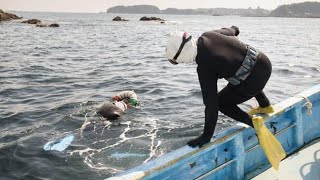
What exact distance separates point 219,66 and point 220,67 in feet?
0.08

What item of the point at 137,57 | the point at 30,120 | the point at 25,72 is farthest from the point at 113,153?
the point at 137,57

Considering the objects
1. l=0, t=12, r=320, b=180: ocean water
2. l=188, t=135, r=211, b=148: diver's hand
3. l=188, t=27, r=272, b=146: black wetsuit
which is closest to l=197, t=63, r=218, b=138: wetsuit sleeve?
l=188, t=27, r=272, b=146: black wetsuit

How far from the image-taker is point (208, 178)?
15.1 feet

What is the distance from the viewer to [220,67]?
4.26 metres

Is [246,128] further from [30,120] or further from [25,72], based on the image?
[25,72]

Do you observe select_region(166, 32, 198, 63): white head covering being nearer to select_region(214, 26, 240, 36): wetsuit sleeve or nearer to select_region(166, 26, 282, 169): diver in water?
select_region(166, 26, 282, 169): diver in water

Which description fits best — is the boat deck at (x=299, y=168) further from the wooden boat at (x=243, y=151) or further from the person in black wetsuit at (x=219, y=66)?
the person in black wetsuit at (x=219, y=66)

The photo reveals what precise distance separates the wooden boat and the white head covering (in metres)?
1.17

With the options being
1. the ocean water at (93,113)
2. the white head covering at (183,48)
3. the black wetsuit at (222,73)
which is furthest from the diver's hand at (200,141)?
the ocean water at (93,113)

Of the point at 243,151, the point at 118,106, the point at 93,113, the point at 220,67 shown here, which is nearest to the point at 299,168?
the point at 243,151

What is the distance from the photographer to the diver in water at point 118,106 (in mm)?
10570

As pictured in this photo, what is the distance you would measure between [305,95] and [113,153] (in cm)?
464

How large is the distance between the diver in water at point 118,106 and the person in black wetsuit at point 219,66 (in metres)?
6.24

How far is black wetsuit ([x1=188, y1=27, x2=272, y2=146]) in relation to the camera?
4.18m
